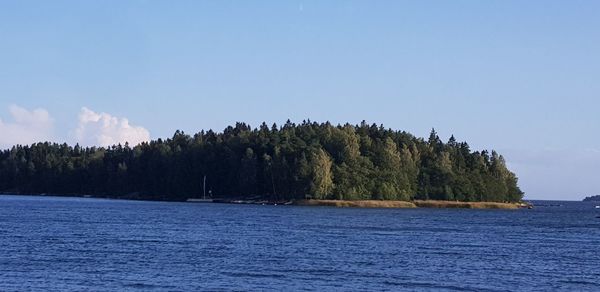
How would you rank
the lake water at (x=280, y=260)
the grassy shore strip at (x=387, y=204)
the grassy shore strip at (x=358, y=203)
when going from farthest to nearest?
the grassy shore strip at (x=387, y=204)
the grassy shore strip at (x=358, y=203)
the lake water at (x=280, y=260)

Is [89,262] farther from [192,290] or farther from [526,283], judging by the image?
[526,283]

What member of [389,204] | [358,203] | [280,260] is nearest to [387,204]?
[389,204]

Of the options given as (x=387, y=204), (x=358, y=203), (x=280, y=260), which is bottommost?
(x=280, y=260)

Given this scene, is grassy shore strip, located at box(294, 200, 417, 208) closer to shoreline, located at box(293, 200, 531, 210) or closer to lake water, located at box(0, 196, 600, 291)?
shoreline, located at box(293, 200, 531, 210)

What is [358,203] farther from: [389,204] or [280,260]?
[280,260]

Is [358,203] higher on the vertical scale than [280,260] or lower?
higher

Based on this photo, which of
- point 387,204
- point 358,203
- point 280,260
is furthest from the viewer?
point 387,204

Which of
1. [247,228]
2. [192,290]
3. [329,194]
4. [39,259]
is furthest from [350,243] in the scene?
[329,194]

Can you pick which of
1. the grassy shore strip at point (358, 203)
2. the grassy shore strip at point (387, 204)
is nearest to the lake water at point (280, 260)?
the grassy shore strip at point (358, 203)

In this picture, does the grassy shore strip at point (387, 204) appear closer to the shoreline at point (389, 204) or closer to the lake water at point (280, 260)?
the shoreline at point (389, 204)

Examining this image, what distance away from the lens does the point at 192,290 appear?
42125mm

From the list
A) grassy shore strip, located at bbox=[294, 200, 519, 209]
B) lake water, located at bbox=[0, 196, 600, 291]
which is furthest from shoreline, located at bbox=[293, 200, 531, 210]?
lake water, located at bbox=[0, 196, 600, 291]

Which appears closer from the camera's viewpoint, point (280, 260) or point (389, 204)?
point (280, 260)

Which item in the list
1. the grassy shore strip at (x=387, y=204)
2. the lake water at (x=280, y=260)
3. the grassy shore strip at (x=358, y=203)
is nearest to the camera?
the lake water at (x=280, y=260)
